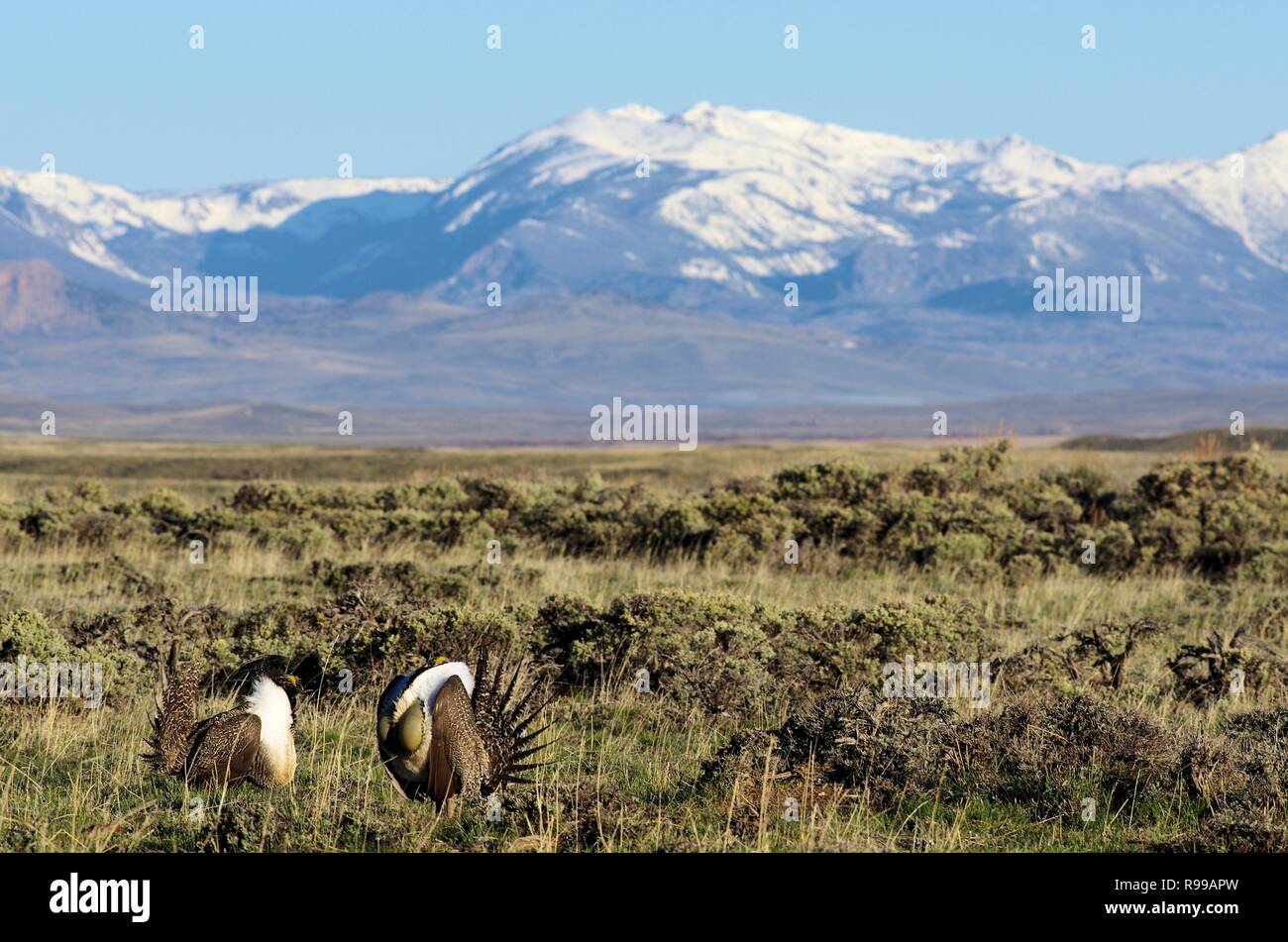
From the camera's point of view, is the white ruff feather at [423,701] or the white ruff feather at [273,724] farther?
the white ruff feather at [273,724]

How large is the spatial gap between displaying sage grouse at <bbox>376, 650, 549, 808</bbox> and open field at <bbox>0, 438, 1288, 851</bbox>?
15 centimetres

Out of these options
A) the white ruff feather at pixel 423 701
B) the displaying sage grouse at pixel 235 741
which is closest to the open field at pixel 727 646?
the displaying sage grouse at pixel 235 741

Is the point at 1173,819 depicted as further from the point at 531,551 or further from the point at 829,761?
the point at 531,551

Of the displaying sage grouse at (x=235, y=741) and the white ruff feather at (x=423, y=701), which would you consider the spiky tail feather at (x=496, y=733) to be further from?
the displaying sage grouse at (x=235, y=741)

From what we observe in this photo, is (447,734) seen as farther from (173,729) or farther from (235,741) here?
(173,729)

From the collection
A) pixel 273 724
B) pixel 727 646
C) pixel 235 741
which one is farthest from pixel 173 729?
pixel 727 646

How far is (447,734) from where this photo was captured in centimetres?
698

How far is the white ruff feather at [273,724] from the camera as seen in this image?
7574mm

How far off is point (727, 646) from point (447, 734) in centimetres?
481

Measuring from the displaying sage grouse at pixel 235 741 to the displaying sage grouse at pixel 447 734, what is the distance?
734 mm

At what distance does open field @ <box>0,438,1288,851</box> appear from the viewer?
7477mm

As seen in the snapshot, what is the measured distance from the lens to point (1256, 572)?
57.7ft

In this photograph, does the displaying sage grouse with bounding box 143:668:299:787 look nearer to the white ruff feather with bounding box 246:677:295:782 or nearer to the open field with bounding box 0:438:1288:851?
the white ruff feather with bounding box 246:677:295:782
